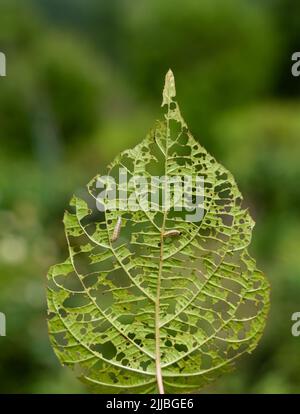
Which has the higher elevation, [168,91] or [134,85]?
[134,85]

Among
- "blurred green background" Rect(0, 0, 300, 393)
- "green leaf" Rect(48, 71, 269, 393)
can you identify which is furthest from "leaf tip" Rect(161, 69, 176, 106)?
"blurred green background" Rect(0, 0, 300, 393)

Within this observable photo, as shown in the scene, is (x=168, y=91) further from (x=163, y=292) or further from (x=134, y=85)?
(x=134, y=85)

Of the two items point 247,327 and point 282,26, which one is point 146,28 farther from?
Answer: point 247,327

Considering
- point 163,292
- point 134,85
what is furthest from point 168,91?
point 134,85

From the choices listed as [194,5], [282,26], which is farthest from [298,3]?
[194,5]

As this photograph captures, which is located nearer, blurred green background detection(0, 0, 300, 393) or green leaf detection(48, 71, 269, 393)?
green leaf detection(48, 71, 269, 393)

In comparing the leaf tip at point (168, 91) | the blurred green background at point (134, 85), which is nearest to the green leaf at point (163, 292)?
the leaf tip at point (168, 91)

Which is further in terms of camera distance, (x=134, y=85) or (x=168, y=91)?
(x=134, y=85)

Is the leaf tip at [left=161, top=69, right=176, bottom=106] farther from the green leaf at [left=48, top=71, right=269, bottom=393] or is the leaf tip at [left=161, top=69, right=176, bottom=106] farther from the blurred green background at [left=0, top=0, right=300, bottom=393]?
the blurred green background at [left=0, top=0, right=300, bottom=393]

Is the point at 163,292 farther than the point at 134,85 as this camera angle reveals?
No

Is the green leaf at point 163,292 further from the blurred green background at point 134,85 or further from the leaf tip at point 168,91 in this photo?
the blurred green background at point 134,85
